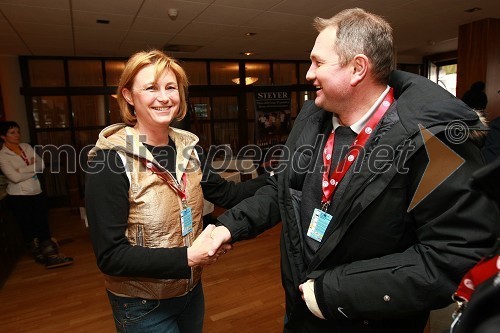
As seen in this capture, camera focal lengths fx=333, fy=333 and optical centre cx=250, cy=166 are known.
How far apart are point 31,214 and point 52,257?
0.60 meters

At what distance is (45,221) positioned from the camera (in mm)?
4094

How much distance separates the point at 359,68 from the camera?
3.55ft

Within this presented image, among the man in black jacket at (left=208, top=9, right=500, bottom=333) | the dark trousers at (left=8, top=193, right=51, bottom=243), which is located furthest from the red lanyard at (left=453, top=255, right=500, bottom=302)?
the dark trousers at (left=8, top=193, right=51, bottom=243)

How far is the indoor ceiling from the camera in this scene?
12.4 ft

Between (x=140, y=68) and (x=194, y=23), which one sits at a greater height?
(x=194, y=23)

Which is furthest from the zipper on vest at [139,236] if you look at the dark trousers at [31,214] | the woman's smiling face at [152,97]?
the dark trousers at [31,214]

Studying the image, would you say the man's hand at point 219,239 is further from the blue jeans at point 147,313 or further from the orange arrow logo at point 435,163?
the orange arrow logo at point 435,163

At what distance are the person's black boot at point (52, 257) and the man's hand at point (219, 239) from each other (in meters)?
3.47

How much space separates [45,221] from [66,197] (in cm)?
292

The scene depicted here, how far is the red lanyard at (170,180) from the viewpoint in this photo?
122 cm

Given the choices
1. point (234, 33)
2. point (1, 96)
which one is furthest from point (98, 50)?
point (234, 33)

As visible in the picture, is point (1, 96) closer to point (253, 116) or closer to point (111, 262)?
point (253, 116)

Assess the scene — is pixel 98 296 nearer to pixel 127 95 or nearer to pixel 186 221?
pixel 186 221

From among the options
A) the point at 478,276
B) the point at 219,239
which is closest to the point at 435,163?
the point at 478,276
